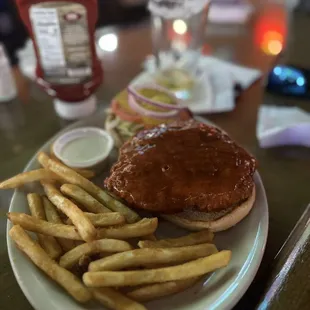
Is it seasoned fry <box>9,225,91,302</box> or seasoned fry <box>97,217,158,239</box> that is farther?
seasoned fry <box>97,217,158,239</box>

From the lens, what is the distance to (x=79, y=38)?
1928 mm

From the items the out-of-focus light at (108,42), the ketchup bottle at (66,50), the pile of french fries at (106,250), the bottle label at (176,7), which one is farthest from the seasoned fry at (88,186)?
the out-of-focus light at (108,42)

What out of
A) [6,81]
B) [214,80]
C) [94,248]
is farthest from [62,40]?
[94,248]

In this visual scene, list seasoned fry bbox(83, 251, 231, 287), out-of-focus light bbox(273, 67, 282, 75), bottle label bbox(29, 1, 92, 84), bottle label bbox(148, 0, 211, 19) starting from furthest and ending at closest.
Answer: out-of-focus light bbox(273, 67, 282, 75) < bottle label bbox(148, 0, 211, 19) < bottle label bbox(29, 1, 92, 84) < seasoned fry bbox(83, 251, 231, 287)

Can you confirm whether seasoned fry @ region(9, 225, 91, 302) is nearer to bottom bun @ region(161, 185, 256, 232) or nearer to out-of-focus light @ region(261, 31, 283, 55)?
bottom bun @ region(161, 185, 256, 232)

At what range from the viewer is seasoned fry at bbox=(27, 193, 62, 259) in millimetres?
1329

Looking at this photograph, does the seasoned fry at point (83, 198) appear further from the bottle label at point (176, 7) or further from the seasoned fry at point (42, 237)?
the bottle label at point (176, 7)

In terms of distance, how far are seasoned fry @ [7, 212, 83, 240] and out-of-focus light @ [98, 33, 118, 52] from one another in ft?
4.67

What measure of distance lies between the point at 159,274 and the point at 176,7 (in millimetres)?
1327

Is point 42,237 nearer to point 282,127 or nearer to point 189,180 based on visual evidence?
point 189,180

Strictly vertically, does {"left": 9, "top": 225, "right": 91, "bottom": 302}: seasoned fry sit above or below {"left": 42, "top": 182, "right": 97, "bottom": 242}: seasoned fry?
below

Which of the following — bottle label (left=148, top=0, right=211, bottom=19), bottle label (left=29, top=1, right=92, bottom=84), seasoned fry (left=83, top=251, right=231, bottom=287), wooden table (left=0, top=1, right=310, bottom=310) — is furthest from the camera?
bottle label (left=148, top=0, right=211, bottom=19)

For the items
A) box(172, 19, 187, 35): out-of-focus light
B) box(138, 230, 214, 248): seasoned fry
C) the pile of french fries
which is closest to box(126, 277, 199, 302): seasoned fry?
the pile of french fries

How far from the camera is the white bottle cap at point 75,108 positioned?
2.10 metres
